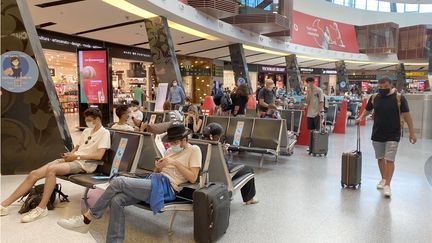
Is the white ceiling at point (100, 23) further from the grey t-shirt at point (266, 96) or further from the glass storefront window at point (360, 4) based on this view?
the glass storefront window at point (360, 4)

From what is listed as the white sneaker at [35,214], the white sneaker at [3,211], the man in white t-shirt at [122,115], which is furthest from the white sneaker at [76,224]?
the man in white t-shirt at [122,115]

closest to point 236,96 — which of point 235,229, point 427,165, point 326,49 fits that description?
point 427,165

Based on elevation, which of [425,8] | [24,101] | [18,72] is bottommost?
[24,101]

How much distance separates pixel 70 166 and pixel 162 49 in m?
9.26

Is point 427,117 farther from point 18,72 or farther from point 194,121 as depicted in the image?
point 18,72

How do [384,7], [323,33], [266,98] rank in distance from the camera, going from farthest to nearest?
[384,7]
[323,33]
[266,98]

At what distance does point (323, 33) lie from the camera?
29.2m

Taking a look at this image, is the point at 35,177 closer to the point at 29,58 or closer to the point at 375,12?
the point at 29,58

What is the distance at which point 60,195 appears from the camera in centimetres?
456

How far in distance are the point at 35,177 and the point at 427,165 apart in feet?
22.4

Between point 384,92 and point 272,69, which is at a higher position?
point 272,69

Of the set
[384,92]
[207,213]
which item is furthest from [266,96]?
[207,213]

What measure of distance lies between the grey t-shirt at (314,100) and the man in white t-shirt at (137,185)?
5.04m

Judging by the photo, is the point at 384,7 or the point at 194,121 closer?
the point at 194,121
